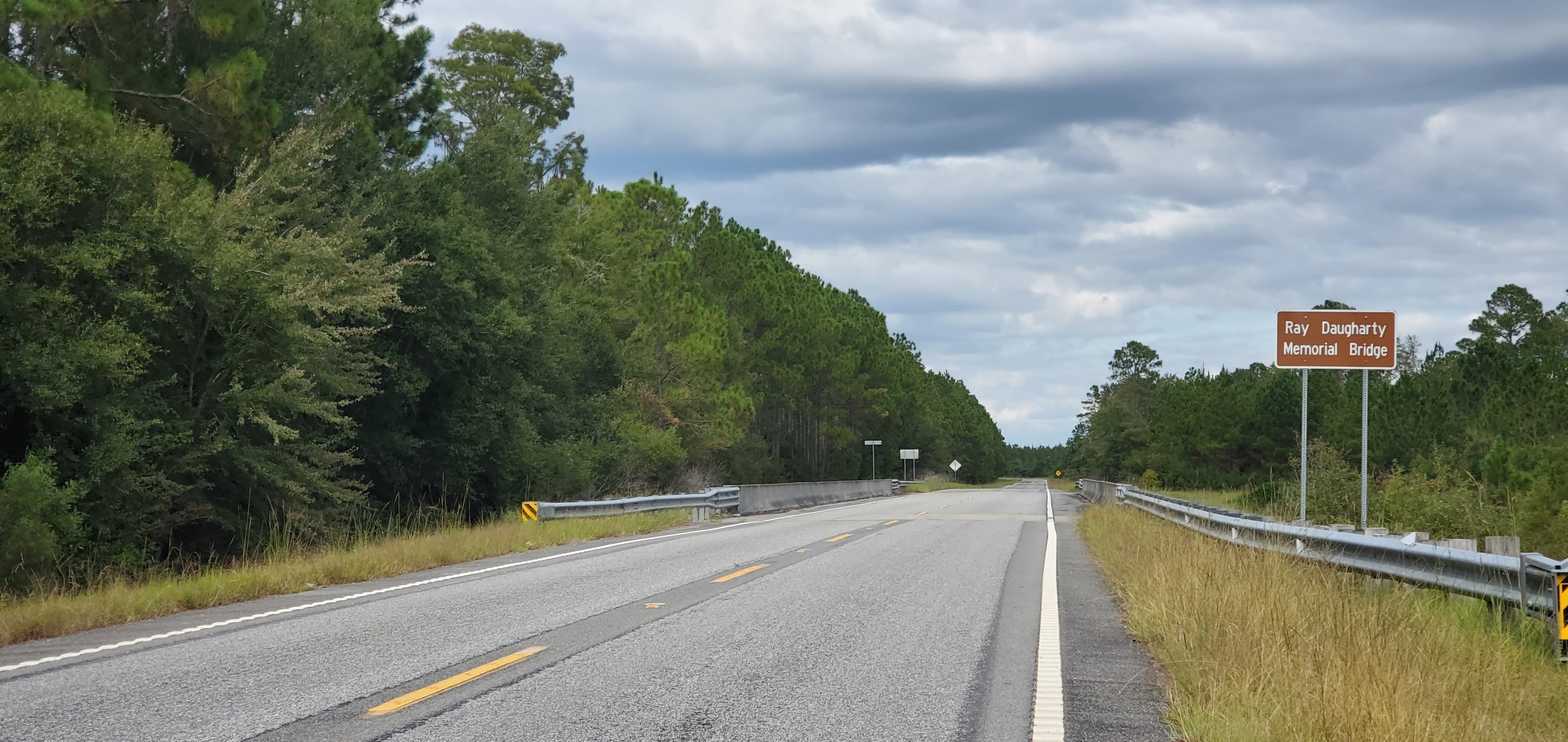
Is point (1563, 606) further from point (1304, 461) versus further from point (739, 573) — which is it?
point (1304, 461)

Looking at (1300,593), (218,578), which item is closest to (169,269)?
(218,578)

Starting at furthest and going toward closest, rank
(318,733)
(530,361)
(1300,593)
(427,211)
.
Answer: (530,361) < (427,211) < (1300,593) < (318,733)

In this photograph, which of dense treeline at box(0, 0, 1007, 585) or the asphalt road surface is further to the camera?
dense treeline at box(0, 0, 1007, 585)

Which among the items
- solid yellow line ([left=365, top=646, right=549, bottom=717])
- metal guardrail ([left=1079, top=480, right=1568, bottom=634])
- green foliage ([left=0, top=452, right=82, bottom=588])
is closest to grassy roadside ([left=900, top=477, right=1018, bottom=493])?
metal guardrail ([left=1079, top=480, right=1568, bottom=634])

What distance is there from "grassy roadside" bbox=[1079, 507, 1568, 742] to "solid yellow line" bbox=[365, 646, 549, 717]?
4.18 m

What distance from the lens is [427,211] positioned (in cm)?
3183

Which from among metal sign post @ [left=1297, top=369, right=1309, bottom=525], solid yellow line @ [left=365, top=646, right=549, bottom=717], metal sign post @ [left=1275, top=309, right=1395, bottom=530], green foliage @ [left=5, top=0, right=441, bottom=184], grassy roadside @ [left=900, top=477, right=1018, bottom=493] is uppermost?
green foliage @ [left=5, top=0, right=441, bottom=184]

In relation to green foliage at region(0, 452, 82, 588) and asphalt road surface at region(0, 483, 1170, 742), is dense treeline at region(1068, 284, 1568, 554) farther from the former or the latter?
green foliage at region(0, 452, 82, 588)

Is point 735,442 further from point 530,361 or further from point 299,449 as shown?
point 299,449

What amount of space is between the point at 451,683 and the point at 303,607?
4.85 m

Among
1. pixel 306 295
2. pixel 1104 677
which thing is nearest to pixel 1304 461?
pixel 1104 677

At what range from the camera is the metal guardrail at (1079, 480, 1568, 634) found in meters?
7.53

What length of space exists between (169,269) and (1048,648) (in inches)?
567

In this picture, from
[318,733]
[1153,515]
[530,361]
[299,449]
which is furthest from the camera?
[530,361]
